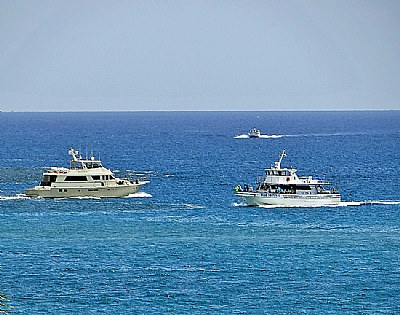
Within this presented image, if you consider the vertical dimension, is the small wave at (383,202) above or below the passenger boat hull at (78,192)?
above

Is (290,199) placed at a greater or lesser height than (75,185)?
greater

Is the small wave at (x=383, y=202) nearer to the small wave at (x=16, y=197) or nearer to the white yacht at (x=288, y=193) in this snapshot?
the white yacht at (x=288, y=193)

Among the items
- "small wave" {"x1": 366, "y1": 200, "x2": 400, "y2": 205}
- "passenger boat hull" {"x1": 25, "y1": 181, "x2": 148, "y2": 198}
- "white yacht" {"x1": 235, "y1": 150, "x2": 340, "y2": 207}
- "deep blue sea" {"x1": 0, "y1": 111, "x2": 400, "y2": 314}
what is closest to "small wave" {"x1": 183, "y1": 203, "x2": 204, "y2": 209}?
"deep blue sea" {"x1": 0, "y1": 111, "x2": 400, "y2": 314}

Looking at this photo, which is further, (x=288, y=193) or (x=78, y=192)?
(x=78, y=192)

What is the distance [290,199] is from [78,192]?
25.4 metres

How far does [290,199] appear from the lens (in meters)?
121

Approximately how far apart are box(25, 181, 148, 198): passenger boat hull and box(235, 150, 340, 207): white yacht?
16.8m

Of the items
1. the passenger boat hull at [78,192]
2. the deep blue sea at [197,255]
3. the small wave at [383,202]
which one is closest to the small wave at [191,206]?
the deep blue sea at [197,255]

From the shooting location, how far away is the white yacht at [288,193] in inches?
4742

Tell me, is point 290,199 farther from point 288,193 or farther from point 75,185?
point 75,185

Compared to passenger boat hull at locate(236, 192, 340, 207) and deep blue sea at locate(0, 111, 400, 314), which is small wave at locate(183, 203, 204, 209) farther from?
passenger boat hull at locate(236, 192, 340, 207)

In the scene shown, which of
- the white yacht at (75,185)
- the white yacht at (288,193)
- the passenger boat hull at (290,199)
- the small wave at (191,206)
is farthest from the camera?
the white yacht at (75,185)

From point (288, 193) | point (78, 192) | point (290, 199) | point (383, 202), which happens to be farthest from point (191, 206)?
point (383, 202)

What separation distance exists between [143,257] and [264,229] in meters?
18.3
